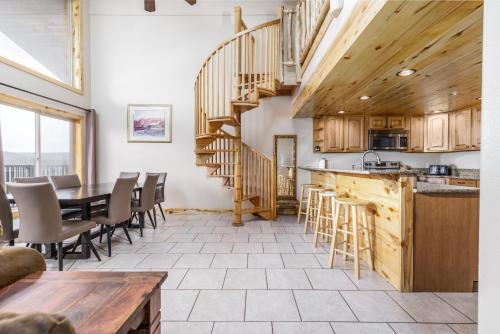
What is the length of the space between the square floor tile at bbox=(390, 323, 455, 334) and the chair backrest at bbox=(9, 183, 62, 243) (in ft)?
9.73

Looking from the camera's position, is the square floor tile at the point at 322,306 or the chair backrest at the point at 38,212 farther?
the chair backrest at the point at 38,212

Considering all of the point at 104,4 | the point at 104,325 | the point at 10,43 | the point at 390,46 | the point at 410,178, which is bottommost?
the point at 104,325

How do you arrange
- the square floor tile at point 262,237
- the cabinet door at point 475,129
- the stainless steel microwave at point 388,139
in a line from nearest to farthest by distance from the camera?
the square floor tile at point 262,237
the cabinet door at point 475,129
the stainless steel microwave at point 388,139

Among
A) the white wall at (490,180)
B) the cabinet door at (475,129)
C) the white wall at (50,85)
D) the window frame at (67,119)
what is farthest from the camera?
the cabinet door at (475,129)

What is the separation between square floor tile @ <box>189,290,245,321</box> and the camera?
185 cm

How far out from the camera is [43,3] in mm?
4812

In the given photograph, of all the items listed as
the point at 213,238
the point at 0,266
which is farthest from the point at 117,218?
the point at 0,266

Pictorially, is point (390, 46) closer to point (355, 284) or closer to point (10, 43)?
point (355, 284)

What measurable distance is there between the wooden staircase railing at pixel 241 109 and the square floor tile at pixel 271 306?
2.38 meters

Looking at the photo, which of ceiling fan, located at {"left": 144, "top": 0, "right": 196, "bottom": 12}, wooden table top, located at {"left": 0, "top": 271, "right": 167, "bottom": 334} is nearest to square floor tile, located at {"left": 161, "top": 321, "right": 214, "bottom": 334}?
wooden table top, located at {"left": 0, "top": 271, "right": 167, "bottom": 334}

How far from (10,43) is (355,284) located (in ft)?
19.6

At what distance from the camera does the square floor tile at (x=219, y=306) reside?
6.08 ft

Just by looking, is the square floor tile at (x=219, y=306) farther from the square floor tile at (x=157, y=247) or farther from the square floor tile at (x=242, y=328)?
the square floor tile at (x=157, y=247)

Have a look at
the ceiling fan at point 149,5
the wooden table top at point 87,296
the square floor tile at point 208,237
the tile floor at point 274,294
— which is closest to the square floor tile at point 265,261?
the tile floor at point 274,294
